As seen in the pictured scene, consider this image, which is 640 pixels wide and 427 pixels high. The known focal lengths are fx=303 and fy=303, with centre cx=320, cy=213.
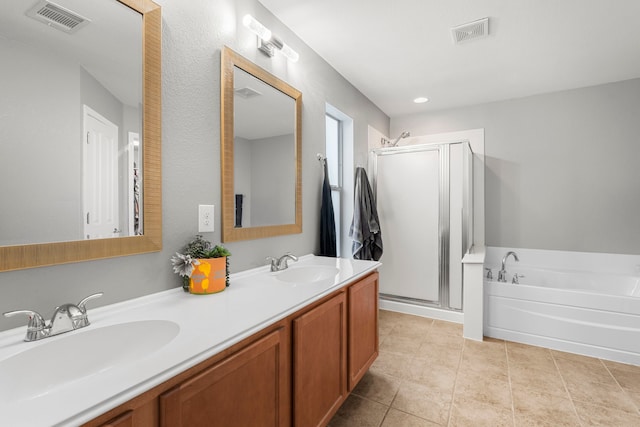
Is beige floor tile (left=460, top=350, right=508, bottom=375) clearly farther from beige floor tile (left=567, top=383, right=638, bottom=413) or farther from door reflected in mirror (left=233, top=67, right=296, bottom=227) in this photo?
door reflected in mirror (left=233, top=67, right=296, bottom=227)

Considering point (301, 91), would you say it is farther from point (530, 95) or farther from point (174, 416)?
point (530, 95)

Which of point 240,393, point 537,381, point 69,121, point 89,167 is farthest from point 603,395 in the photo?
point 69,121

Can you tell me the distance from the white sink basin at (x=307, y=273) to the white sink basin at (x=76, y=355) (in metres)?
0.85

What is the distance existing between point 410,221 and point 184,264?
2.58 m

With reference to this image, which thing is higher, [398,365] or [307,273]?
[307,273]

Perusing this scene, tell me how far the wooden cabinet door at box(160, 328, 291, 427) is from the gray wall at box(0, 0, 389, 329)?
1.81ft

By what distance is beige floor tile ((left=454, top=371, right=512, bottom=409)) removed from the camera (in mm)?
1878

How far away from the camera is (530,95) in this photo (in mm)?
3391

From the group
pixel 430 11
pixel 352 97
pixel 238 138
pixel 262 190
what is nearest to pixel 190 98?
pixel 238 138

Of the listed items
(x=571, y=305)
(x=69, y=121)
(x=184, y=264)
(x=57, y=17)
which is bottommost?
(x=571, y=305)

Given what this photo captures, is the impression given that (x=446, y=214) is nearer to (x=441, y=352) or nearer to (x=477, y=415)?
(x=441, y=352)

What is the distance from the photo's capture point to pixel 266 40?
1.74 metres

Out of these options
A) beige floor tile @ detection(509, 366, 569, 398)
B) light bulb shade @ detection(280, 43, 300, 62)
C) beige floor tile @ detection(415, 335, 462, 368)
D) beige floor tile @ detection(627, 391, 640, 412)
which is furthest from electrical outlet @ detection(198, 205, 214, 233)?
beige floor tile @ detection(627, 391, 640, 412)

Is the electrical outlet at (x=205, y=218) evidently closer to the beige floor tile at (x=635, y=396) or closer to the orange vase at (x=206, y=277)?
the orange vase at (x=206, y=277)
